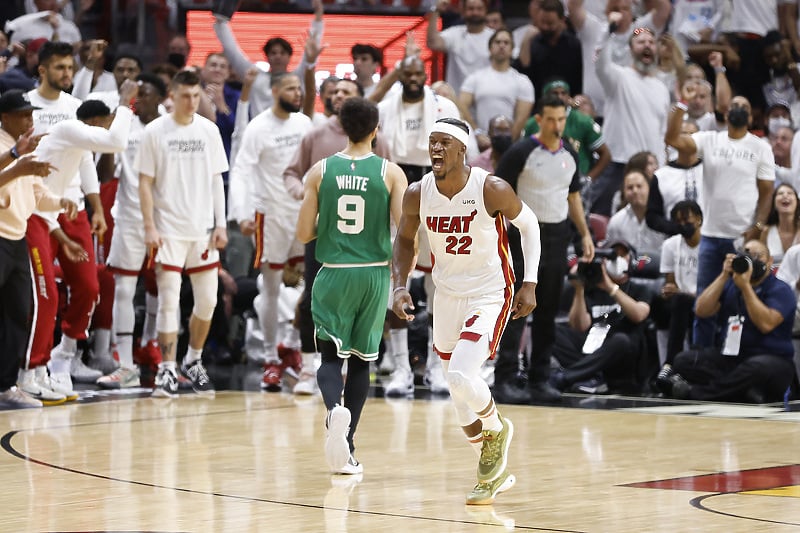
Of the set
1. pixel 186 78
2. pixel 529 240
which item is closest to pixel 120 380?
pixel 186 78

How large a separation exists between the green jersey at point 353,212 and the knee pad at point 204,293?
3.47 m

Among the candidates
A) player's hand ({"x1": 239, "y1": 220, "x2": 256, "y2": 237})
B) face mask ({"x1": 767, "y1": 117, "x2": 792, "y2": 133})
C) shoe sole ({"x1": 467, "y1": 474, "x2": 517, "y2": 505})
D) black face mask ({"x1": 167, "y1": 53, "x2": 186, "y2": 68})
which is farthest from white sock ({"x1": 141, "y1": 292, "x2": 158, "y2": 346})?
face mask ({"x1": 767, "y1": 117, "x2": 792, "y2": 133})

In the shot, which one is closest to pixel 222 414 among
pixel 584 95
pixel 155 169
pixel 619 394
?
pixel 155 169

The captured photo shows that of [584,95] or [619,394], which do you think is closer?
[619,394]

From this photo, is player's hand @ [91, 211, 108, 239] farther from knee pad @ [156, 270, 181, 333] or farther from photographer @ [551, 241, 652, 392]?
photographer @ [551, 241, 652, 392]

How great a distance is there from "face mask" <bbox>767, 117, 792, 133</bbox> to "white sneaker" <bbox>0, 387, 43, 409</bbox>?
8136mm

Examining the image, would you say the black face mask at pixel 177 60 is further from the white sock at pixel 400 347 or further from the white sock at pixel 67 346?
the white sock at pixel 400 347

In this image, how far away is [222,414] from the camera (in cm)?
1032

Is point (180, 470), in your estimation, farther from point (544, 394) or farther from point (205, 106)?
point (205, 106)

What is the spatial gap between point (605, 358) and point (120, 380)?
13.6ft

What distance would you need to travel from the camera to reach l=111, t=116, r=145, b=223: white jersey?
12.0 m

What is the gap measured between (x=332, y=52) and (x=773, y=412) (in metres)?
8.12

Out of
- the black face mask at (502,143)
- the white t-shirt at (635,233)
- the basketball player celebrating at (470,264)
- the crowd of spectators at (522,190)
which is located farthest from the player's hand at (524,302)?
the white t-shirt at (635,233)

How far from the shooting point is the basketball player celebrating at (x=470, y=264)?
6.86 meters
